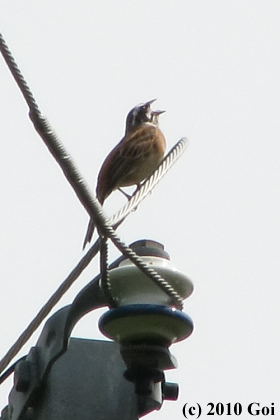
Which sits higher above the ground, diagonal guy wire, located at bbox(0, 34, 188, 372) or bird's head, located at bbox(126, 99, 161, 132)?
bird's head, located at bbox(126, 99, 161, 132)

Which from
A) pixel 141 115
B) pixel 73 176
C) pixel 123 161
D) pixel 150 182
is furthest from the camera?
pixel 141 115

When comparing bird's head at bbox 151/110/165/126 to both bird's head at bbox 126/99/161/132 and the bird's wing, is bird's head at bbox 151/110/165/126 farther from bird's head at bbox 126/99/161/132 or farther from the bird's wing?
the bird's wing

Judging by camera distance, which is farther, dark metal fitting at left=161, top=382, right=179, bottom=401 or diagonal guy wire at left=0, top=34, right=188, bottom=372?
dark metal fitting at left=161, top=382, right=179, bottom=401

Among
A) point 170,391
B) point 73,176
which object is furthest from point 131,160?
point 73,176

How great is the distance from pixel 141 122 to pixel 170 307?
4.88m

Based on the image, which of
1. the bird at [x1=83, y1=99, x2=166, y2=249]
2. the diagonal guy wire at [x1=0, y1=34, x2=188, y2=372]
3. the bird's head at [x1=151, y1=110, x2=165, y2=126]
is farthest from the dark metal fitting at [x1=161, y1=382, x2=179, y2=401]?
the bird's head at [x1=151, y1=110, x2=165, y2=126]

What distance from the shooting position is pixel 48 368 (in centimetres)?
358

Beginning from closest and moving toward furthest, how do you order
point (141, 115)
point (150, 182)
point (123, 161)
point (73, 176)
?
point (73, 176)
point (150, 182)
point (123, 161)
point (141, 115)

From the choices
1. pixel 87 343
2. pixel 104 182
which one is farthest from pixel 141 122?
pixel 87 343

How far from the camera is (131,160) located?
7.36 metres

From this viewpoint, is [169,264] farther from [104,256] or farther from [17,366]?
[17,366]

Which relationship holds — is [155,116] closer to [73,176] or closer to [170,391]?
[170,391]

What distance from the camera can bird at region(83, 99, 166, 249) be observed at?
729 cm

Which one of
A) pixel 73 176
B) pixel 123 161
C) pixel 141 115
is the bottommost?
pixel 73 176
